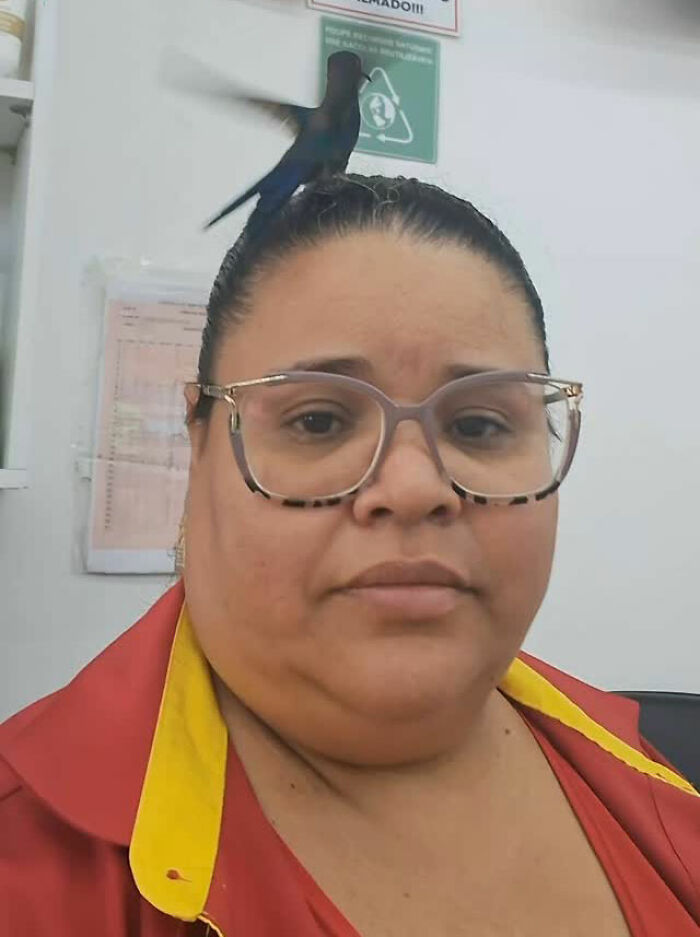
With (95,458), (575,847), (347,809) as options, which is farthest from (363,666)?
(95,458)

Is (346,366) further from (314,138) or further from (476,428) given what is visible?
(314,138)

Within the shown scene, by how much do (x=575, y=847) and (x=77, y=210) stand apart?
94cm

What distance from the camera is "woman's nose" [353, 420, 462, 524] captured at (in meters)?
0.52

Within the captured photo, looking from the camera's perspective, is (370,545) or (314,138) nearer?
(370,545)

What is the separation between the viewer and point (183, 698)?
0.58 metres

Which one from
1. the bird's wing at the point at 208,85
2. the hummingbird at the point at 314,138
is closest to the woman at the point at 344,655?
the hummingbird at the point at 314,138

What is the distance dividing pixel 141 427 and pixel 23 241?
0.95 feet

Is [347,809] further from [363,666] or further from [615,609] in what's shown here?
[615,609]

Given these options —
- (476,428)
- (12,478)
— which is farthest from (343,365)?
(12,478)

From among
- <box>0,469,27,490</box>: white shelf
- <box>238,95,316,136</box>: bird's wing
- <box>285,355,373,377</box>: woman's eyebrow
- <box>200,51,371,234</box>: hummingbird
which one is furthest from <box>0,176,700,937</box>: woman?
<box>238,95,316,136</box>: bird's wing

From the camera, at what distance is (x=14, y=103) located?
2.96 feet

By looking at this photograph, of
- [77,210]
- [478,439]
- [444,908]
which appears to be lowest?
[444,908]

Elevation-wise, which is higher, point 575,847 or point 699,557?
point 699,557

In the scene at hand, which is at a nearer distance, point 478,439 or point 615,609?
point 478,439
